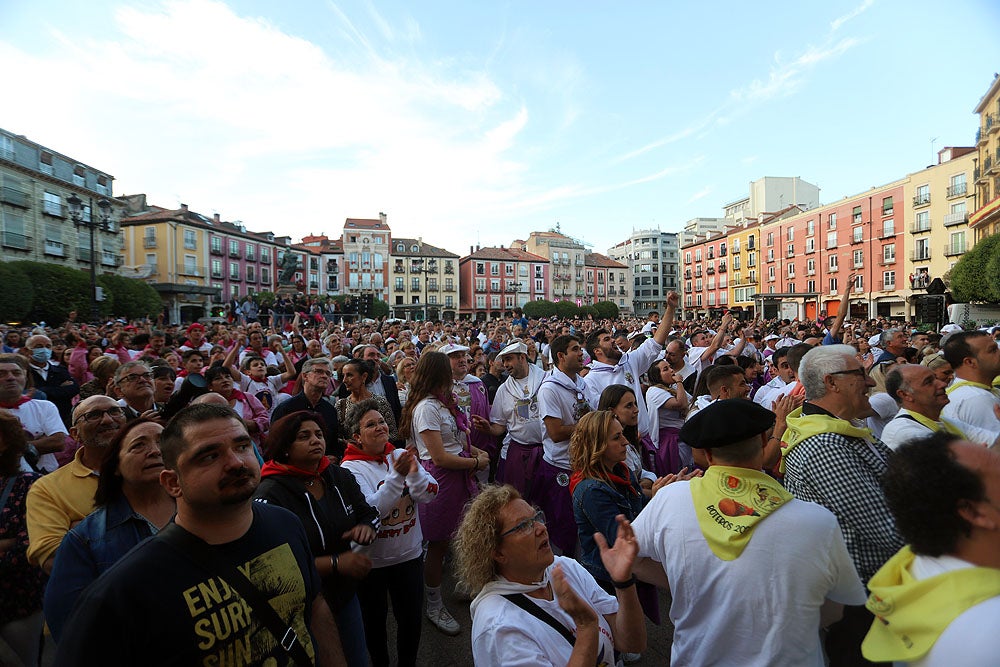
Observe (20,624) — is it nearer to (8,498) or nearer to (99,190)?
(8,498)

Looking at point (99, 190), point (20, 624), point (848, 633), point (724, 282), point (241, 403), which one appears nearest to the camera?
point (848, 633)

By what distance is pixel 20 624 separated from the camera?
97.1 inches

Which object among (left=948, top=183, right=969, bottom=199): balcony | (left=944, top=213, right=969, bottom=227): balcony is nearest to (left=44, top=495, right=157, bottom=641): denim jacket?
(left=944, top=213, right=969, bottom=227): balcony

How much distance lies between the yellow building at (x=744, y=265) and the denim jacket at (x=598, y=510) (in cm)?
5875

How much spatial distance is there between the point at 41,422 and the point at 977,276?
32579mm

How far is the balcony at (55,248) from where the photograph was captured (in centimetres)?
3156

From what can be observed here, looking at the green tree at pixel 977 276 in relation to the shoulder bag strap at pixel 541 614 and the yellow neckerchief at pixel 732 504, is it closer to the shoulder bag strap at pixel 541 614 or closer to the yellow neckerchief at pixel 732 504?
the yellow neckerchief at pixel 732 504

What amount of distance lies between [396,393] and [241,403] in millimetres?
1603

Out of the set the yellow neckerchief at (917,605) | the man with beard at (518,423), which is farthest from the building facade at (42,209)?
the yellow neckerchief at (917,605)

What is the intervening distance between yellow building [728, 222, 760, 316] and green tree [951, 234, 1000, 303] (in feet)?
101

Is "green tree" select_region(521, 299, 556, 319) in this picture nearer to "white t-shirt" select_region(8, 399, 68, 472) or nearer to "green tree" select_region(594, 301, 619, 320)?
"green tree" select_region(594, 301, 619, 320)

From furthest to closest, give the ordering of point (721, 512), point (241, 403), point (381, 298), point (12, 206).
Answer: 1. point (381, 298)
2. point (12, 206)
3. point (241, 403)
4. point (721, 512)

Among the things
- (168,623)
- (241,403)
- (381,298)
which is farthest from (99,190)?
(168,623)

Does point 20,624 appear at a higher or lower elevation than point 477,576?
lower
